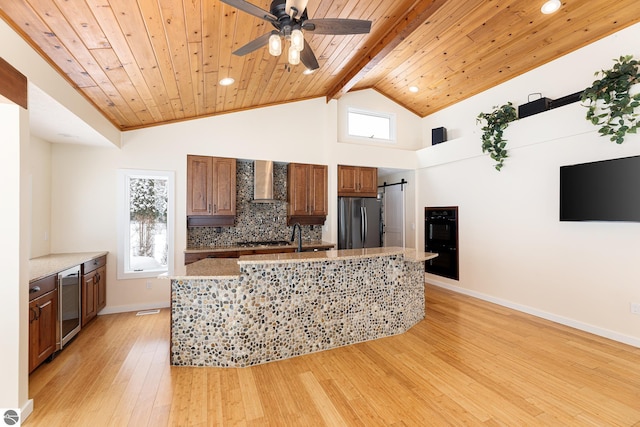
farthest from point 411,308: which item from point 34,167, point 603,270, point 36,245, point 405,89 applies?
point 34,167

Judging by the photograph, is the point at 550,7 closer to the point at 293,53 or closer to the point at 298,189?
the point at 293,53

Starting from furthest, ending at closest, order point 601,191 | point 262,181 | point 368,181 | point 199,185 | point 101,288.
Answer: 1. point 368,181
2. point 262,181
3. point 199,185
4. point 101,288
5. point 601,191

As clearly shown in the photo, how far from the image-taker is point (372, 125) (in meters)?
6.24

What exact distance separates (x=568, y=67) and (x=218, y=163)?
17.1 feet

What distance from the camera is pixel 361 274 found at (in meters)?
3.39

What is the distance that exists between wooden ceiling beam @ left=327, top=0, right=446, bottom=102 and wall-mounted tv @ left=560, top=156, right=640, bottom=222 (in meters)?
2.62

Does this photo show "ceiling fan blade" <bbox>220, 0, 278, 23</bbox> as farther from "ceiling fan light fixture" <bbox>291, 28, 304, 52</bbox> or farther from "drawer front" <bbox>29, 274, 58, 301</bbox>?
"drawer front" <bbox>29, 274, 58, 301</bbox>

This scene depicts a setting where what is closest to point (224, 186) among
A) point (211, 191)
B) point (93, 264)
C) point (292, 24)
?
point (211, 191)

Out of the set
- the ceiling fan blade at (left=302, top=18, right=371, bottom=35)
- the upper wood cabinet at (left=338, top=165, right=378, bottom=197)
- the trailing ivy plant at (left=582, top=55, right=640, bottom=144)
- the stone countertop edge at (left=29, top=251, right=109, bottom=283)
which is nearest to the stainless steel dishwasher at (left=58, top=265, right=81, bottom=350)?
the stone countertop edge at (left=29, top=251, right=109, bottom=283)

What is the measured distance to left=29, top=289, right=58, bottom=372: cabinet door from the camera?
257 cm

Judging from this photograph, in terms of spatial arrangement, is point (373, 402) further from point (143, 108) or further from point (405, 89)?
point (405, 89)

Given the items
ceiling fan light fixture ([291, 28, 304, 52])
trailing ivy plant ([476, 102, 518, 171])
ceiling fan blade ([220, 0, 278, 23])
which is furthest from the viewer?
trailing ivy plant ([476, 102, 518, 171])

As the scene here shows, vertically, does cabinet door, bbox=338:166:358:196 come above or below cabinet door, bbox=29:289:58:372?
above

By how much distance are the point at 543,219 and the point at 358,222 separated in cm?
288
